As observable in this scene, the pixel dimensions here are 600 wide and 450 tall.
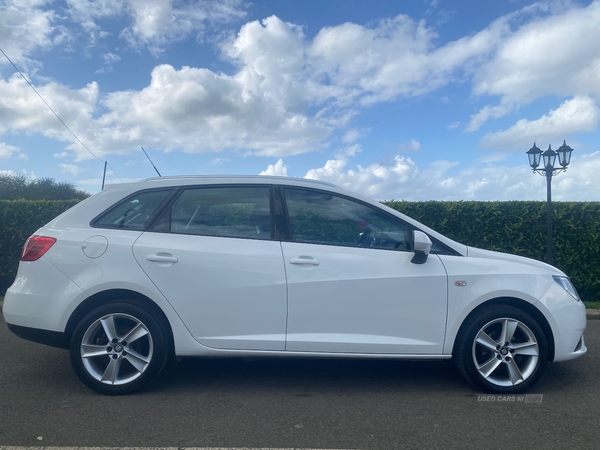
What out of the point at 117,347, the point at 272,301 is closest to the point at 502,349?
the point at 272,301

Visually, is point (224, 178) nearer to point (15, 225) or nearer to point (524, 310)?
point (524, 310)

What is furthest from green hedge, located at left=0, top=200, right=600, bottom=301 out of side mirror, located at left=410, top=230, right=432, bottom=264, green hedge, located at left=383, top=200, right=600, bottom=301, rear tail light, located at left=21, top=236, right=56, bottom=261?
rear tail light, located at left=21, top=236, right=56, bottom=261

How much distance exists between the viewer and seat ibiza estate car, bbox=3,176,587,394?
13.0 ft

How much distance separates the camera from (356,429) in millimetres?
3400

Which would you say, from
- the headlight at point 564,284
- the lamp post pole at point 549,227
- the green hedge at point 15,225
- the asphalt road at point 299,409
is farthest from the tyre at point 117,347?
the lamp post pole at point 549,227

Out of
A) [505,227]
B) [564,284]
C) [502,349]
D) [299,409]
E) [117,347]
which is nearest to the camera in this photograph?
[299,409]

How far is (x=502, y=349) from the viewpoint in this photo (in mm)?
4070

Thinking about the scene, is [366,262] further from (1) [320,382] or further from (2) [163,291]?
(2) [163,291]

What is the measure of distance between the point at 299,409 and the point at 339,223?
151 centimetres

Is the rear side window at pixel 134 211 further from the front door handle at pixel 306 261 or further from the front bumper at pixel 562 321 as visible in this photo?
→ the front bumper at pixel 562 321

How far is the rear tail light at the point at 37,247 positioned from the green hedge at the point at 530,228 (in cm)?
755

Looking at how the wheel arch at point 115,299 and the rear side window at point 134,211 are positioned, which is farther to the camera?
the rear side window at point 134,211

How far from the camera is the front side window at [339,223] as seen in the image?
417cm

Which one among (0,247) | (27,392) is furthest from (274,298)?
(0,247)
